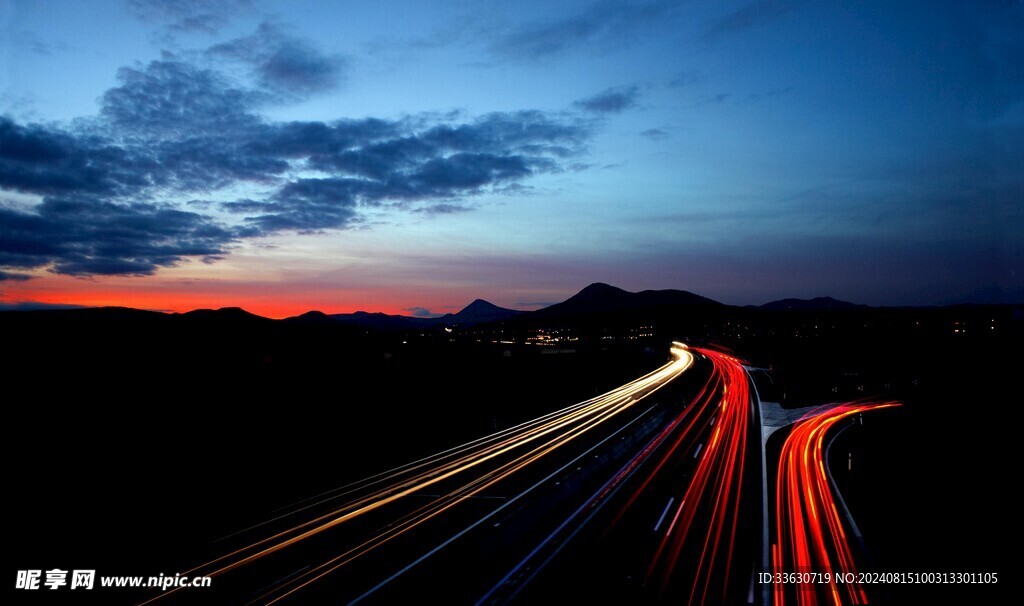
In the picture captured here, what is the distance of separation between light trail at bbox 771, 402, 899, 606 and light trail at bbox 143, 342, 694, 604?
877 cm

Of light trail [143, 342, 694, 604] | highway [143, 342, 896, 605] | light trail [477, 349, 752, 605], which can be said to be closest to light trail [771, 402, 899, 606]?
highway [143, 342, 896, 605]

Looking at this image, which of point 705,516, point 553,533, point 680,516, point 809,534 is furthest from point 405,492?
point 809,534

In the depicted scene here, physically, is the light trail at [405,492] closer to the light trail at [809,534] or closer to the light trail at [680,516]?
the light trail at [680,516]

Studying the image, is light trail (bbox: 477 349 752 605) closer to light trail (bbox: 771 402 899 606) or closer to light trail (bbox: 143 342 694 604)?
light trail (bbox: 771 402 899 606)

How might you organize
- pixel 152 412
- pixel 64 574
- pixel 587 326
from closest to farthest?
pixel 64 574 → pixel 152 412 → pixel 587 326

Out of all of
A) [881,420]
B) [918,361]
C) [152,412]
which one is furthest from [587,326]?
[152,412]

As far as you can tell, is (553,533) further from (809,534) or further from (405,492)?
(809,534)

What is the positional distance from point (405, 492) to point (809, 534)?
11551mm

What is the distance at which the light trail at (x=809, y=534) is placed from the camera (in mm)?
9711

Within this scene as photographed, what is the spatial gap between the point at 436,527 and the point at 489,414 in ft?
53.9

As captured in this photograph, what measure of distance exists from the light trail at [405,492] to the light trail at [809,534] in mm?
8765

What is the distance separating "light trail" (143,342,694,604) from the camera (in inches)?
451

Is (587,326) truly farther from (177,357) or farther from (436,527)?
(436,527)

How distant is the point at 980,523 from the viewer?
12750 mm
